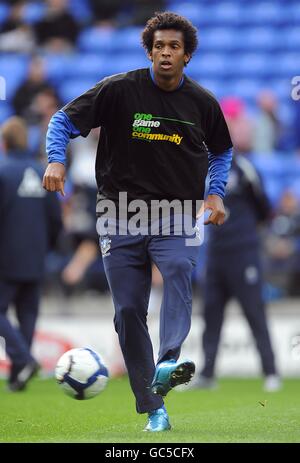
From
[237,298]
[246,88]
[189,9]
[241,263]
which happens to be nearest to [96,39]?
[189,9]

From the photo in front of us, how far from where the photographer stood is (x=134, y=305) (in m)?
6.18

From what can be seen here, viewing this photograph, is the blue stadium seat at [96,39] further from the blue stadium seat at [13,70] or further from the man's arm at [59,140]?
the man's arm at [59,140]

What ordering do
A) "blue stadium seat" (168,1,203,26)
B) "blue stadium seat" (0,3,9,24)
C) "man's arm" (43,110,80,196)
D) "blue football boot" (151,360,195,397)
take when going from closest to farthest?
"blue football boot" (151,360,195,397) < "man's arm" (43,110,80,196) < "blue stadium seat" (168,1,203,26) < "blue stadium seat" (0,3,9,24)

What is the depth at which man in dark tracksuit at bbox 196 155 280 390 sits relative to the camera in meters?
10.2

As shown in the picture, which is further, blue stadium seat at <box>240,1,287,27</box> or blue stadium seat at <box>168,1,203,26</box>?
blue stadium seat at <box>168,1,203,26</box>

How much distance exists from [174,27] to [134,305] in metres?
1.60

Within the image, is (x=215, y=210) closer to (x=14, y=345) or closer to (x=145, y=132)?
(x=145, y=132)

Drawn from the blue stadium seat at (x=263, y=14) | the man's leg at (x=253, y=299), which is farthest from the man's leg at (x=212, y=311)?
the blue stadium seat at (x=263, y=14)

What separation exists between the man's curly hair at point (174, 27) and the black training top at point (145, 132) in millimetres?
194

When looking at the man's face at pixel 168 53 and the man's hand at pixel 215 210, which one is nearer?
the man's face at pixel 168 53

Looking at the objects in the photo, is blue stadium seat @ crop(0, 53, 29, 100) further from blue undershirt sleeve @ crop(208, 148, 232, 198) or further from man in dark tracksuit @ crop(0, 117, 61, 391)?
blue undershirt sleeve @ crop(208, 148, 232, 198)

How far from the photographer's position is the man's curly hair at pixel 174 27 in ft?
20.5

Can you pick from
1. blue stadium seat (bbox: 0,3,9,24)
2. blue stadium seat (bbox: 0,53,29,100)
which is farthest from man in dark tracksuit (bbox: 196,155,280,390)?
blue stadium seat (bbox: 0,3,9,24)

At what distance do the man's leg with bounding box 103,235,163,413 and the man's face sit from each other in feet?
3.13
